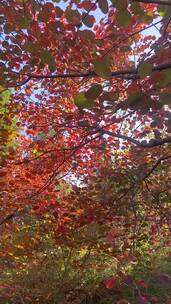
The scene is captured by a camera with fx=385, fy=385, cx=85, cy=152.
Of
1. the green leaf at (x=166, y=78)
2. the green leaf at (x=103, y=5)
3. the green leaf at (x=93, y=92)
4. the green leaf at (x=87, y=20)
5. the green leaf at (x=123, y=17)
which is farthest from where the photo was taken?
the green leaf at (x=87, y=20)

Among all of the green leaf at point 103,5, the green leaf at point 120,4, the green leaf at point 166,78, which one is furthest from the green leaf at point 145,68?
the green leaf at point 103,5

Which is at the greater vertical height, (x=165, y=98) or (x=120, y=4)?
(x=120, y=4)

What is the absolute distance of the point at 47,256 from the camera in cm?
627

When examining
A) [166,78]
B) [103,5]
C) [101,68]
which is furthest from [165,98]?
[103,5]

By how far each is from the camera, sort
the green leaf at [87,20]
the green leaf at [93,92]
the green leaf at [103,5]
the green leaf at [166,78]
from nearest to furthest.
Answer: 1. the green leaf at [93,92]
2. the green leaf at [166,78]
3. the green leaf at [103,5]
4. the green leaf at [87,20]

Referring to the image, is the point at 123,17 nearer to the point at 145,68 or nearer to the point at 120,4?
the point at 120,4

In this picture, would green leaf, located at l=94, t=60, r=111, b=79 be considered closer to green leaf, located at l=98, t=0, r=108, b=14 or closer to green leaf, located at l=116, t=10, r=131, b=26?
green leaf, located at l=116, t=10, r=131, b=26

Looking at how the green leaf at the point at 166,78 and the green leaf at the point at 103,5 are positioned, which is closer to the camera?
the green leaf at the point at 166,78

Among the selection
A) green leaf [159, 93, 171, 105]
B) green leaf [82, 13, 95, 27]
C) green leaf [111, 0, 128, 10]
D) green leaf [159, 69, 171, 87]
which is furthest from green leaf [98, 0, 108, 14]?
green leaf [159, 93, 171, 105]

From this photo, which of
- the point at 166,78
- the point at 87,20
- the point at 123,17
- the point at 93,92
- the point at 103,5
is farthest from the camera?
the point at 87,20

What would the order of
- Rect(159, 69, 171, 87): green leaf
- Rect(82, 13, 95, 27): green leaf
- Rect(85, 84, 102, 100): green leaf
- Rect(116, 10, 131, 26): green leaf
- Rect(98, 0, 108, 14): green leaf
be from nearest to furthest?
Rect(85, 84, 102, 100): green leaf → Rect(159, 69, 171, 87): green leaf → Rect(116, 10, 131, 26): green leaf → Rect(98, 0, 108, 14): green leaf → Rect(82, 13, 95, 27): green leaf

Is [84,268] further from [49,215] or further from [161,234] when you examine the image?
[161,234]

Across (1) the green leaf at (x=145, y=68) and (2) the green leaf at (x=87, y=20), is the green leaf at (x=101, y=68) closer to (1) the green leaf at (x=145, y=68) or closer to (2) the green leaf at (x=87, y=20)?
(1) the green leaf at (x=145, y=68)

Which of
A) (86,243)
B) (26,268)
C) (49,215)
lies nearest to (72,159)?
(49,215)
